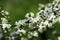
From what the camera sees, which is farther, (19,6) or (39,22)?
(19,6)

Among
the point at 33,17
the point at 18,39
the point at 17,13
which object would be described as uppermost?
the point at 17,13

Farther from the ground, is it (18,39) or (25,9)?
(25,9)

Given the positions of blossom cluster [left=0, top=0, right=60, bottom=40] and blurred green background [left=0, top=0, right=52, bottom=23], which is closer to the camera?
blossom cluster [left=0, top=0, right=60, bottom=40]

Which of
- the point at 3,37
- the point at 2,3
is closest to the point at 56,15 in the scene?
the point at 3,37

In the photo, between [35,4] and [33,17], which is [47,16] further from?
[35,4]

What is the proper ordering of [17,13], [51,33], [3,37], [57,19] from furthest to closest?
1. [17,13]
2. [51,33]
3. [3,37]
4. [57,19]

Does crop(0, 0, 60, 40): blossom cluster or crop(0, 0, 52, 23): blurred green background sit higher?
crop(0, 0, 52, 23): blurred green background

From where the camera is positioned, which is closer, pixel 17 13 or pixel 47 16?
pixel 47 16

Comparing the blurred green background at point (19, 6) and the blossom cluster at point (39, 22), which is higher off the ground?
the blurred green background at point (19, 6)

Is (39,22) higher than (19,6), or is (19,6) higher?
(19,6)

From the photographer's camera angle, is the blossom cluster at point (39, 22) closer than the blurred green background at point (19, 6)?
Yes

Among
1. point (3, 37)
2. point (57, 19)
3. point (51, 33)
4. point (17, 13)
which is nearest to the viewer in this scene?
point (57, 19)
